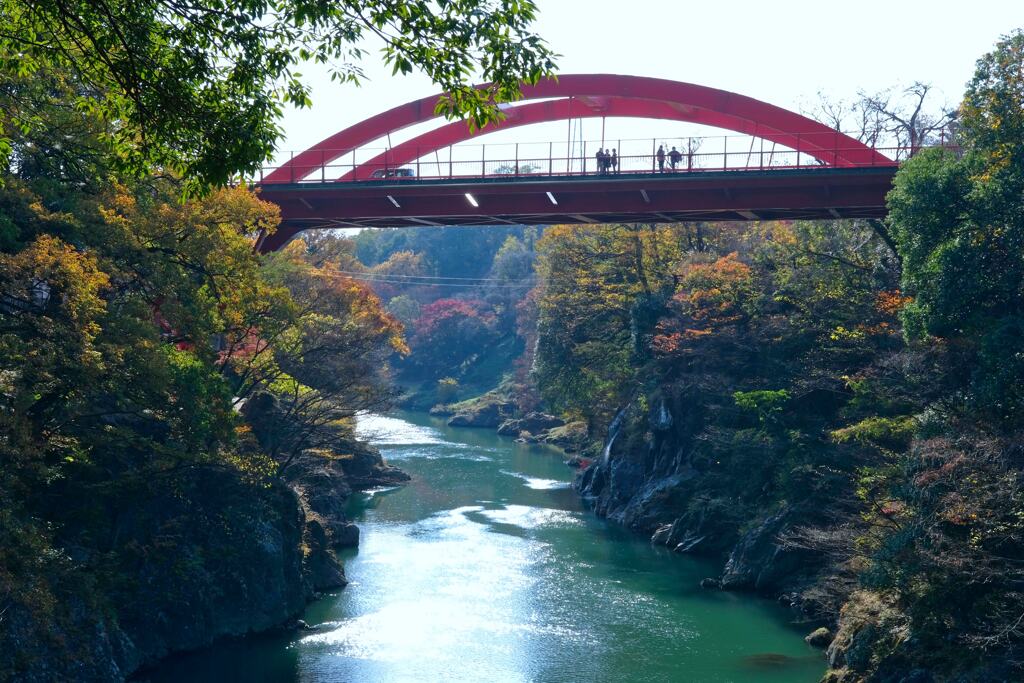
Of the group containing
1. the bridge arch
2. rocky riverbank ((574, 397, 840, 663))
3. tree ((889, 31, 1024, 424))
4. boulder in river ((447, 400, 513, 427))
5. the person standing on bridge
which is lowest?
boulder in river ((447, 400, 513, 427))

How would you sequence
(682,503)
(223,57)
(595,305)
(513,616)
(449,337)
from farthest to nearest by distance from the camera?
1. (449,337)
2. (595,305)
3. (682,503)
4. (513,616)
5. (223,57)

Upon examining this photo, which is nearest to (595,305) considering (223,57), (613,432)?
(613,432)

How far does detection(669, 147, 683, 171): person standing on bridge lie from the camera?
25806 mm

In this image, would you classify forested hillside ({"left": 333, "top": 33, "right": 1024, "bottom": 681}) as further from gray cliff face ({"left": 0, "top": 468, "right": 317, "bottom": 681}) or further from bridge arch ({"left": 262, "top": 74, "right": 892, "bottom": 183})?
gray cliff face ({"left": 0, "top": 468, "right": 317, "bottom": 681})

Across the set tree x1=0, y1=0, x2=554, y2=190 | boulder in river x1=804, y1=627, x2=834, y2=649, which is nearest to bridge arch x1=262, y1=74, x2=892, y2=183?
boulder in river x1=804, y1=627, x2=834, y2=649

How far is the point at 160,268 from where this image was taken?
17.3m

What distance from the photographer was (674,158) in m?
26.4

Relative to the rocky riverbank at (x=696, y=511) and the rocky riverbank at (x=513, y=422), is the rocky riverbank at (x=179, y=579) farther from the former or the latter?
the rocky riverbank at (x=513, y=422)

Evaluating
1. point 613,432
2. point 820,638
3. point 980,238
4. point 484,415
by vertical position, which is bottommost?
point 484,415

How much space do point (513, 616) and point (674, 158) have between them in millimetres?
12602

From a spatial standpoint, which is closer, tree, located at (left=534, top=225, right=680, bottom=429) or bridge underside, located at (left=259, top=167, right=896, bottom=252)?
bridge underside, located at (left=259, top=167, right=896, bottom=252)

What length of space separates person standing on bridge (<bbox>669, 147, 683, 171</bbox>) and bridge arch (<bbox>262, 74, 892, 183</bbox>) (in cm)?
270

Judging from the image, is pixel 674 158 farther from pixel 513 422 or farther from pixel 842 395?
pixel 513 422

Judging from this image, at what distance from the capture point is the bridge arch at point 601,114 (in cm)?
2806
